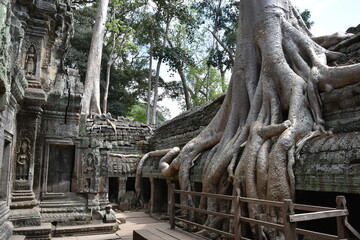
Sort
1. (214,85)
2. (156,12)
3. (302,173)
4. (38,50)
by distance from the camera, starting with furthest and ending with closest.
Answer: (214,85), (156,12), (38,50), (302,173)

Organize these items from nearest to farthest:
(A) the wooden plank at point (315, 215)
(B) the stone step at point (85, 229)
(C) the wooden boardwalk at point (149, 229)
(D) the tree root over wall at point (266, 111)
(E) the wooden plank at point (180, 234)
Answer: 1. (A) the wooden plank at point (315, 215)
2. (E) the wooden plank at point (180, 234)
3. (C) the wooden boardwalk at point (149, 229)
4. (D) the tree root over wall at point (266, 111)
5. (B) the stone step at point (85, 229)

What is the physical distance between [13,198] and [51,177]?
1.06 meters

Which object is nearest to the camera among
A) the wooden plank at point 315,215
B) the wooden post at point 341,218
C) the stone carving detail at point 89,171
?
the wooden plank at point 315,215

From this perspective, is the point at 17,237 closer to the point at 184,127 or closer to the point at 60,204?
the point at 60,204

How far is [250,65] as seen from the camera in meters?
6.41


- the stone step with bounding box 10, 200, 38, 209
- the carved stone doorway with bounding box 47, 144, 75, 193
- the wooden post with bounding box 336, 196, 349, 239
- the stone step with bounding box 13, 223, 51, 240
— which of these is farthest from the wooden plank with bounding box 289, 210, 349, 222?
the carved stone doorway with bounding box 47, 144, 75, 193

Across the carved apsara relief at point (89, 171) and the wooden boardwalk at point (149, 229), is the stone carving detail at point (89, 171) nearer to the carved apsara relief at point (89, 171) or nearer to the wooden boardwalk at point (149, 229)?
the carved apsara relief at point (89, 171)

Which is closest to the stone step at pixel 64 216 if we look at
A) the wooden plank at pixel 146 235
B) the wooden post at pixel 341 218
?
the wooden plank at pixel 146 235

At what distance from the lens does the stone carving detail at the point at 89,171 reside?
6441 millimetres

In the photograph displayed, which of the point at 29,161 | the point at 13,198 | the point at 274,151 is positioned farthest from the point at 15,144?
the point at 274,151

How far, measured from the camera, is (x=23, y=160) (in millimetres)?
5383

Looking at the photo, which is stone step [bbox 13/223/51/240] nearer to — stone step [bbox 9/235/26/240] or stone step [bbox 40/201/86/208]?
stone step [bbox 9/235/26/240]

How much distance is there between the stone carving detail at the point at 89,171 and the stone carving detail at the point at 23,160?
1274mm

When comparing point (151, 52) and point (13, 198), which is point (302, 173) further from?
point (151, 52)
